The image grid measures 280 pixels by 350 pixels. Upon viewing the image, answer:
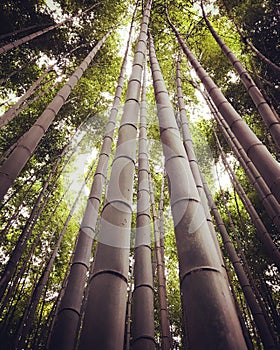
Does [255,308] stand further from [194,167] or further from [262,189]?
[194,167]

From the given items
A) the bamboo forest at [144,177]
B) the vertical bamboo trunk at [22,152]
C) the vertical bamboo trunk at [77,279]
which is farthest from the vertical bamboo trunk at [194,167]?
the vertical bamboo trunk at [22,152]

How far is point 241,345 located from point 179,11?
6186mm

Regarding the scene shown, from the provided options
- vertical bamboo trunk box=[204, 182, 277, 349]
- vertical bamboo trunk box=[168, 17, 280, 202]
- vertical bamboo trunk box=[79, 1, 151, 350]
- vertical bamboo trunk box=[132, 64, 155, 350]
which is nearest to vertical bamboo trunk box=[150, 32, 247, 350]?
vertical bamboo trunk box=[79, 1, 151, 350]

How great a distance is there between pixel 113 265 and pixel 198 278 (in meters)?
0.38

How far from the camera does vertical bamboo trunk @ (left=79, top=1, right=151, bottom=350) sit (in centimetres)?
95

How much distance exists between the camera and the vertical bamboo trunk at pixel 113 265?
0.95 m

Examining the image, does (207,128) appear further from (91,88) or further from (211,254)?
(211,254)

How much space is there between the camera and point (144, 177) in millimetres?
2621

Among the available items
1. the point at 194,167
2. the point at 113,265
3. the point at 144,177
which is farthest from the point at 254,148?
the point at 113,265

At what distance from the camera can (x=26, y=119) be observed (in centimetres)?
627

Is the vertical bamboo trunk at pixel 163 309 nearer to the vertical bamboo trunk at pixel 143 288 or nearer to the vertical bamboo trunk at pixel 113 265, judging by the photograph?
the vertical bamboo trunk at pixel 143 288

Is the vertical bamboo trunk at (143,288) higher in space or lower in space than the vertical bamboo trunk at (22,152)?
lower

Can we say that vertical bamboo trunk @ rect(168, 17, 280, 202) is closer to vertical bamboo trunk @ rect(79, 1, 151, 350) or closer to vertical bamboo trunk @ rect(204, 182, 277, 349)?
vertical bamboo trunk @ rect(79, 1, 151, 350)

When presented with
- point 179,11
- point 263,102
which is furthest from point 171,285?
point 179,11
